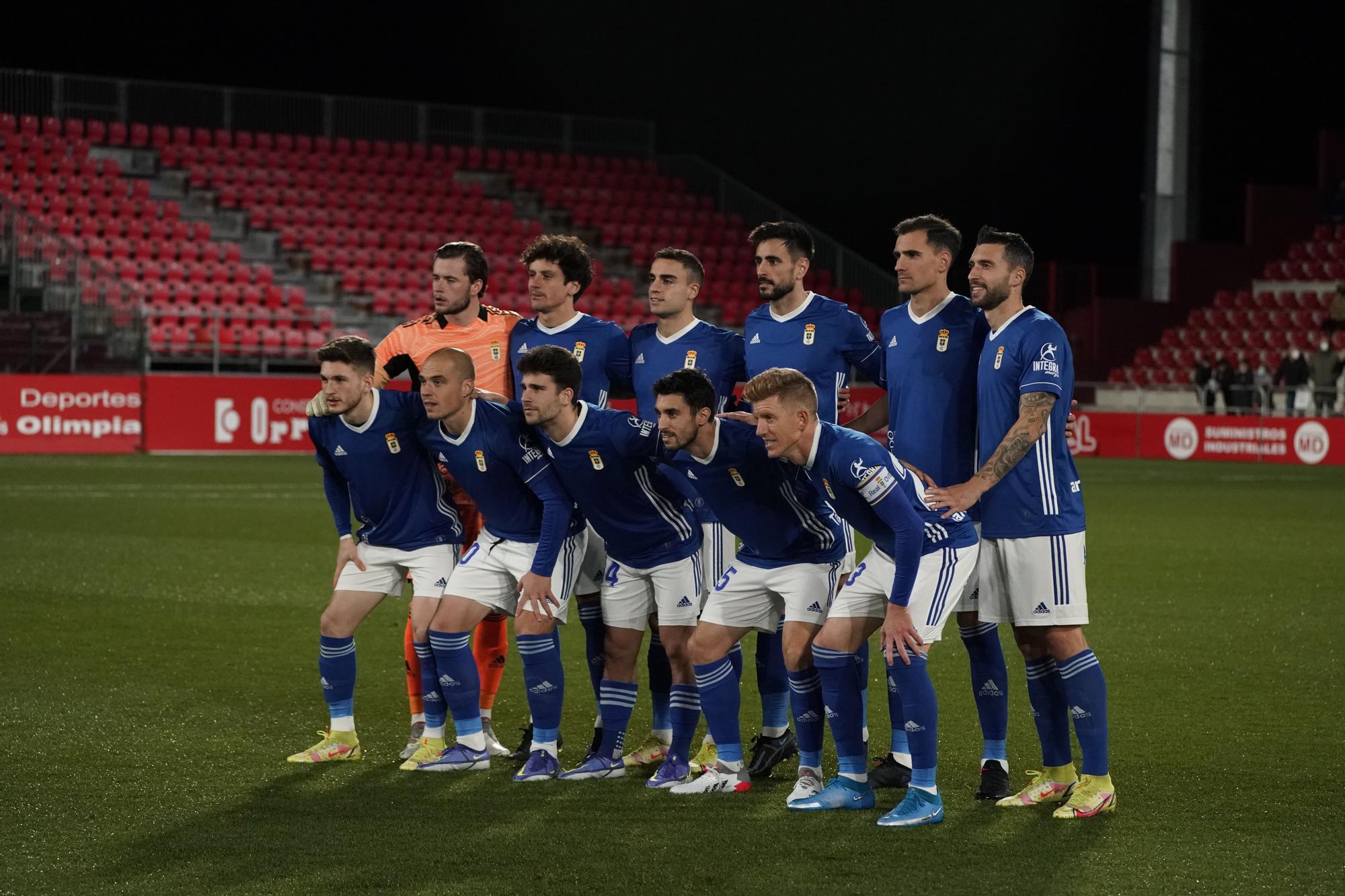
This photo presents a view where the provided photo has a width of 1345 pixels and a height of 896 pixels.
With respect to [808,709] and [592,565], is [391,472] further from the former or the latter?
[808,709]

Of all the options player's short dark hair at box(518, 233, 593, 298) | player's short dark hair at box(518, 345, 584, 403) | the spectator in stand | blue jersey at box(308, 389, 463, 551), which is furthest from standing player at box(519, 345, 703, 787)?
the spectator in stand

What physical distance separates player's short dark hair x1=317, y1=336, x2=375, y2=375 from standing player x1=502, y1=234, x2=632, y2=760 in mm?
619

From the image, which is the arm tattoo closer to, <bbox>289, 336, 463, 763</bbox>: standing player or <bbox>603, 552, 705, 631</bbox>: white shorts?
<bbox>603, 552, 705, 631</bbox>: white shorts

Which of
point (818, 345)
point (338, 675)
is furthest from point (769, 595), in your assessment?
point (338, 675)

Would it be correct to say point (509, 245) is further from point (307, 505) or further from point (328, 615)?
point (328, 615)

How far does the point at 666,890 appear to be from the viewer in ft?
15.1

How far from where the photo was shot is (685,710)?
244 inches

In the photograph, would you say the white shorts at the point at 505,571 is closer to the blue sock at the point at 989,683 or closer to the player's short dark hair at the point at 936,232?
the blue sock at the point at 989,683

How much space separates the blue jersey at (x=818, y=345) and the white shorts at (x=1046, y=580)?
1254mm

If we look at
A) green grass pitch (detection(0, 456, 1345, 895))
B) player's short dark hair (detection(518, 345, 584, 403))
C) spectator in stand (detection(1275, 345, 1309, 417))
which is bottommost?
green grass pitch (detection(0, 456, 1345, 895))

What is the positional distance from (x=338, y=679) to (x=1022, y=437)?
116 inches

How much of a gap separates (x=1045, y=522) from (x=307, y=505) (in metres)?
13.2

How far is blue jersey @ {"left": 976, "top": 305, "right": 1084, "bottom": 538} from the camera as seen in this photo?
18.3 feet

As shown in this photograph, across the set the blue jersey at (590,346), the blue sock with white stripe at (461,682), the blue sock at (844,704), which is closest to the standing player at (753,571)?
the blue sock at (844,704)
